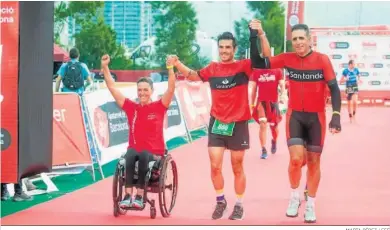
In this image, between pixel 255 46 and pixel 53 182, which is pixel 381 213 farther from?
pixel 53 182

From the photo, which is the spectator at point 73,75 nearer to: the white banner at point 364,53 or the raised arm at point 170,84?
the white banner at point 364,53

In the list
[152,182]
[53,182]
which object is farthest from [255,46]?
[53,182]

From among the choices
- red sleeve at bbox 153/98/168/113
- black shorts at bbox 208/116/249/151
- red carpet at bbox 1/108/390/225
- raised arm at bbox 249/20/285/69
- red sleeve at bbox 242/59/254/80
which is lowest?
red carpet at bbox 1/108/390/225

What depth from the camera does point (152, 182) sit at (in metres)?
5.56

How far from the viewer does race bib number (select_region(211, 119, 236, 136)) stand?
215 inches

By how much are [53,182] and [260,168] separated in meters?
1.90

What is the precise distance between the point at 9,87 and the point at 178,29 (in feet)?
14.0

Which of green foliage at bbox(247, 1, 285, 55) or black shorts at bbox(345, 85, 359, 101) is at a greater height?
green foliage at bbox(247, 1, 285, 55)

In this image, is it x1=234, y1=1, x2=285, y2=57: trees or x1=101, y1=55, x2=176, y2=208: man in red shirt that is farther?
x1=234, y1=1, x2=285, y2=57: trees

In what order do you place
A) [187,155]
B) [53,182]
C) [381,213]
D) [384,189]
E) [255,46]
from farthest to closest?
1. [187,155]
2. [53,182]
3. [384,189]
4. [381,213]
5. [255,46]

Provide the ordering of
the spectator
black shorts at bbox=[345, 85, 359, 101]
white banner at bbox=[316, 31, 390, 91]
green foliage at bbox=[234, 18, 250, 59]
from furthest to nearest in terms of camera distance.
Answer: the spectator < black shorts at bbox=[345, 85, 359, 101] < white banner at bbox=[316, 31, 390, 91] < green foliage at bbox=[234, 18, 250, 59]

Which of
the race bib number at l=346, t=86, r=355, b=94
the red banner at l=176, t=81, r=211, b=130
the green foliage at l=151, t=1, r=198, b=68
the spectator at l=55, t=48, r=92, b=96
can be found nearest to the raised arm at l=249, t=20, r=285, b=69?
the race bib number at l=346, t=86, r=355, b=94

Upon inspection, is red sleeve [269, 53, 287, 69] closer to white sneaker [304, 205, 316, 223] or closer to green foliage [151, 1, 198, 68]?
white sneaker [304, 205, 316, 223]

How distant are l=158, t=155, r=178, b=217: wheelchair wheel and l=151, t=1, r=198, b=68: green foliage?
104 inches
